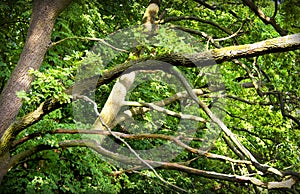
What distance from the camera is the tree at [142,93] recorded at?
146 inches

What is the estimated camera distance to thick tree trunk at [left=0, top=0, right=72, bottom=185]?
4098mm

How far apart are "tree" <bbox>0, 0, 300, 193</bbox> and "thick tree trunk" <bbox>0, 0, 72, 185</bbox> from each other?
12mm

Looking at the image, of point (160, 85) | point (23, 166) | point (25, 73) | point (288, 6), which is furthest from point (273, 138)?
point (25, 73)

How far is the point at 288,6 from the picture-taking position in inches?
193

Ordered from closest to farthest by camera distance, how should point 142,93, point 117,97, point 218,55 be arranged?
1. point 218,55
2. point 117,97
3. point 142,93

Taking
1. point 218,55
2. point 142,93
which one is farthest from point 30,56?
point 142,93

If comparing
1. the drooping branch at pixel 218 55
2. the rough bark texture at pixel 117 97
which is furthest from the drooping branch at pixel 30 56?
the rough bark texture at pixel 117 97

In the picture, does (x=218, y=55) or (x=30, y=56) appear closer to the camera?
(x=218, y=55)

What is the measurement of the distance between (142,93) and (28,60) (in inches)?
148

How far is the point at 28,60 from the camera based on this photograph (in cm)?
427

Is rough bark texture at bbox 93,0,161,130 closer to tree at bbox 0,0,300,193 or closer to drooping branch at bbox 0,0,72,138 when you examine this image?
tree at bbox 0,0,300,193

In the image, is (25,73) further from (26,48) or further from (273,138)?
(273,138)

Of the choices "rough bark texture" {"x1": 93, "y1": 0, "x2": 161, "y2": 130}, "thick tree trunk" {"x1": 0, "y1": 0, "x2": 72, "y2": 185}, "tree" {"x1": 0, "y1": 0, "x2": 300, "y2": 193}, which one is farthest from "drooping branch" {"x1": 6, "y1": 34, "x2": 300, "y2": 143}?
"rough bark texture" {"x1": 93, "y1": 0, "x2": 161, "y2": 130}

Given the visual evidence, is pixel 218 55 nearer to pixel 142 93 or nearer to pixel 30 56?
pixel 30 56
